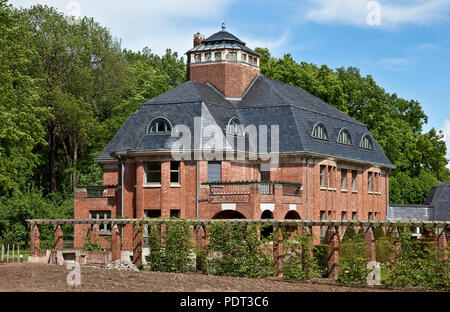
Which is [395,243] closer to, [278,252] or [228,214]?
[278,252]

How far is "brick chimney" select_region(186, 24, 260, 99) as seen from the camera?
49.6 meters

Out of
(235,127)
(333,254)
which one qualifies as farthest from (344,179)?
(333,254)

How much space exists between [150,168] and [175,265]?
14.6 meters

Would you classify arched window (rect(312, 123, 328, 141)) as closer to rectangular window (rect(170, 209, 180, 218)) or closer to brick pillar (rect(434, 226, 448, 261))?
rectangular window (rect(170, 209, 180, 218))

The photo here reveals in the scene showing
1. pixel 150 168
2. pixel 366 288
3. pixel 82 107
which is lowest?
pixel 366 288

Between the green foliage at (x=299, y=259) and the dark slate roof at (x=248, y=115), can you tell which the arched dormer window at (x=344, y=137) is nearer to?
the dark slate roof at (x=248, y=115)

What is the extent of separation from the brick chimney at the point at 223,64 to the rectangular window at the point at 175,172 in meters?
8.57

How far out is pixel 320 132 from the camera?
1893 inches

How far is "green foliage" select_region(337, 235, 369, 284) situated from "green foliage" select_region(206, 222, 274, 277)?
2.69 meters

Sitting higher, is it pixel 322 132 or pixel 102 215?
pixel 322 132

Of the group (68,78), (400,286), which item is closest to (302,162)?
(400,286)

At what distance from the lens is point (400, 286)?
81.6 ft

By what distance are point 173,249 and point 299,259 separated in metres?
5.30
